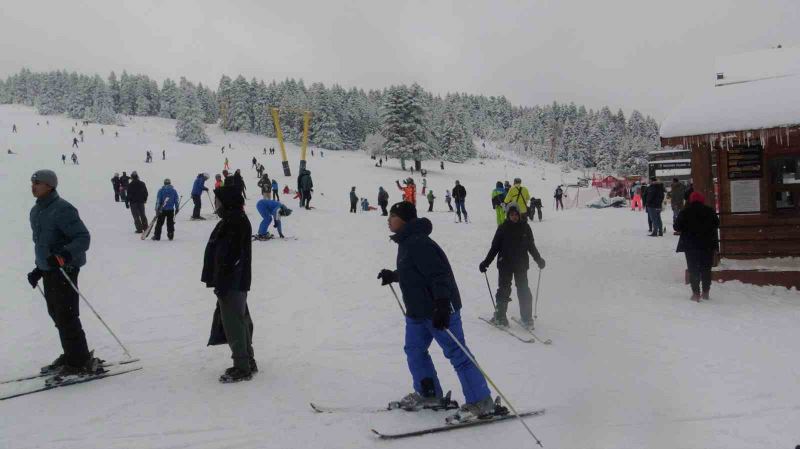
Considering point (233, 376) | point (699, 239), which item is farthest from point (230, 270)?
point (699, 239)

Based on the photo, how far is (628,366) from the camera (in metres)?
5.50

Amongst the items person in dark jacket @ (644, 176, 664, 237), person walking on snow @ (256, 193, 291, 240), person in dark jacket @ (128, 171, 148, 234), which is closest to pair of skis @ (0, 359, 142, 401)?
person walking on snow @ (256, 193, 291, 240)

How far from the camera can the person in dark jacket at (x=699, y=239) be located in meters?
8.45

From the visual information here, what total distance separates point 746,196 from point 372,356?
9320 millimetres

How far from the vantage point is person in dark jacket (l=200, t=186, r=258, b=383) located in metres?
4.70

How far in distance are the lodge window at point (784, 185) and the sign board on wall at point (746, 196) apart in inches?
10.0

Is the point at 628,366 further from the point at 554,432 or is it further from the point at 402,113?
the point at 402,113

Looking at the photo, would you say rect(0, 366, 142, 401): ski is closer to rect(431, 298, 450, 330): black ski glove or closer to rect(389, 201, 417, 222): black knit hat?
rect(389, 201, 417, 222): black knit hat

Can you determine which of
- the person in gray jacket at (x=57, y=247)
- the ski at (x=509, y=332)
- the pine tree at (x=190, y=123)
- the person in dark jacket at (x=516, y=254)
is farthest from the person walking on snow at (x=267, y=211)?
the pine tree at (x=190, y=123)

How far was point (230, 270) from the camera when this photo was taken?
15.4 ft

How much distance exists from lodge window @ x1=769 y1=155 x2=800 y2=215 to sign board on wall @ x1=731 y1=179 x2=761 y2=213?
255mm

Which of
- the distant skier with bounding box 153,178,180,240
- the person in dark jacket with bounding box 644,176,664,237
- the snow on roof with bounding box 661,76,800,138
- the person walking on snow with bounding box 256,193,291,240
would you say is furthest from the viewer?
the person in dark jacket with bounding box 644,176,664,237

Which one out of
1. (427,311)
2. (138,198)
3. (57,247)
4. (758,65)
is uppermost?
(758,65)

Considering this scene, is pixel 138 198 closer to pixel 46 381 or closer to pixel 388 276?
pixel 46 381
